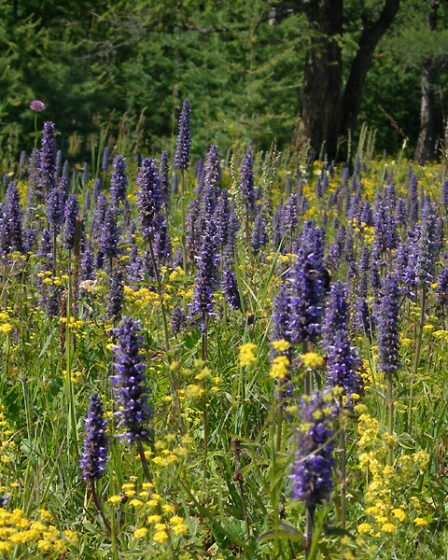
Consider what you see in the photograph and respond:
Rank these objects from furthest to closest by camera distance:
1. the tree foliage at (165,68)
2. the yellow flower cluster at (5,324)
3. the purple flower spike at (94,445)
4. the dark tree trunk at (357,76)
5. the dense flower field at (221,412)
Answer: the dark tree trunk at (357,76), the tree foliage at (165,68), the yellow flower cluster at (5,324), the purple flower spike at (94,445), the dense flower field at (221,412)

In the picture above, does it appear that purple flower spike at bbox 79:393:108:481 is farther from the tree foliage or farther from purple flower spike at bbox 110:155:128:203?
the tree foliage

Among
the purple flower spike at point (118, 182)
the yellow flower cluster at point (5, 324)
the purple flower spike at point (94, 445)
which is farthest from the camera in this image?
the purple flower spike at point (118, 182)

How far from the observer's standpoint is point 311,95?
1532cm

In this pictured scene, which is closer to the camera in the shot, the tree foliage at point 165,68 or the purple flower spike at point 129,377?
the purple flower spike at point 129,377

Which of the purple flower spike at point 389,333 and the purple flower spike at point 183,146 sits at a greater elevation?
the purple flower spike at point 183,146

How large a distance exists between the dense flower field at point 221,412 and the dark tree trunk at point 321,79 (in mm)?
9854

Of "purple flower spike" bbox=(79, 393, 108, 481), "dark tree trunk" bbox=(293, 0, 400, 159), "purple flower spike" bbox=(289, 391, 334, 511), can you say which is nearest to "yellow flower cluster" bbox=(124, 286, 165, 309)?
"purple flower spike" bbox=(79, 393, 108, 481)

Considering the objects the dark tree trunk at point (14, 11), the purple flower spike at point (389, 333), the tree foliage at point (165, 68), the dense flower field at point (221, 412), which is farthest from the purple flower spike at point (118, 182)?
the dark tree trunk at point (14, 11)

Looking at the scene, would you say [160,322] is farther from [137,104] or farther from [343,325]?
[137,104]

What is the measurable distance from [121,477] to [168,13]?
14.0 metres

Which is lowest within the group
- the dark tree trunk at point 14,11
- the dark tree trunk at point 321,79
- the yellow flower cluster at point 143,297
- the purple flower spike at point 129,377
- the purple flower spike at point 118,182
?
the yellow flower cluster at point 143,297

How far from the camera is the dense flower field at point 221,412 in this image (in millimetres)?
2518

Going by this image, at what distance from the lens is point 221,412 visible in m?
3.81

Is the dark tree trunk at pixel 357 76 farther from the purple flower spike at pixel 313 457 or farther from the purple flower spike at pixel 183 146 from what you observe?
the purple flower spike at pixel 313 457
